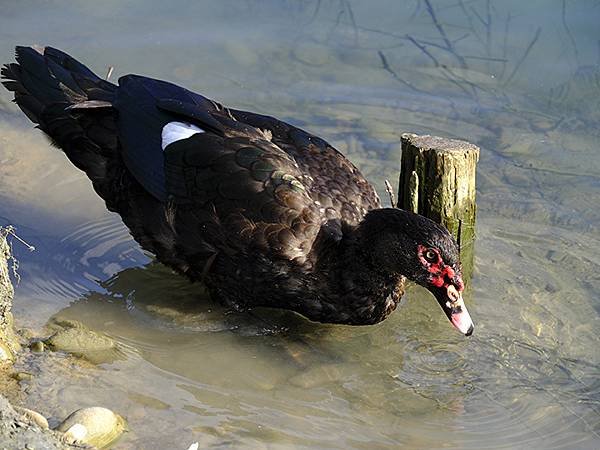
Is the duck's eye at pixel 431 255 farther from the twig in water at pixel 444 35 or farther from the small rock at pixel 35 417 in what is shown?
the twig in water at pixel 444 35

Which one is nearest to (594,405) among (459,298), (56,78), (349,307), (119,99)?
(459,298)

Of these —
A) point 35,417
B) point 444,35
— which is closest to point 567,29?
point 444,35

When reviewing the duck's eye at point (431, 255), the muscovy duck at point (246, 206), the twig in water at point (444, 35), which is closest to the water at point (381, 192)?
the twig in water at point (444, 35)

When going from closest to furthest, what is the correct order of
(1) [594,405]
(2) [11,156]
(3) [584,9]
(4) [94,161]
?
1. (1) [594,405]
2. (4) [94,161]
3. (2) [11,156]
4. (3) [584,9]

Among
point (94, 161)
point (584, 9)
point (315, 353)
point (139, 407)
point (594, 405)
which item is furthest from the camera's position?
point (584, 9)

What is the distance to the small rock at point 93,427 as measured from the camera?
439cm

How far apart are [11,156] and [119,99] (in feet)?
5.49

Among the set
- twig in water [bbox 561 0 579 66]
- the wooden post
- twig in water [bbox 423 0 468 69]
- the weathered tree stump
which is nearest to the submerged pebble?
the weathered tree stump

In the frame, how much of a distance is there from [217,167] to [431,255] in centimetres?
117

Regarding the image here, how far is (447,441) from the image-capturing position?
16.3 ft

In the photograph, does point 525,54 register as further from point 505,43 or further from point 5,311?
point 5,311

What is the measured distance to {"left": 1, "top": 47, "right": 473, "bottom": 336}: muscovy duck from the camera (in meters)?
5.44

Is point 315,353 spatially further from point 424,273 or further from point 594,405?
point 594,405

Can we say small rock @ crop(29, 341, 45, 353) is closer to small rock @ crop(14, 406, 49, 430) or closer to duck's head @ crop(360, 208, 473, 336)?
small rock @ crop(14, 406, 49, 430)
